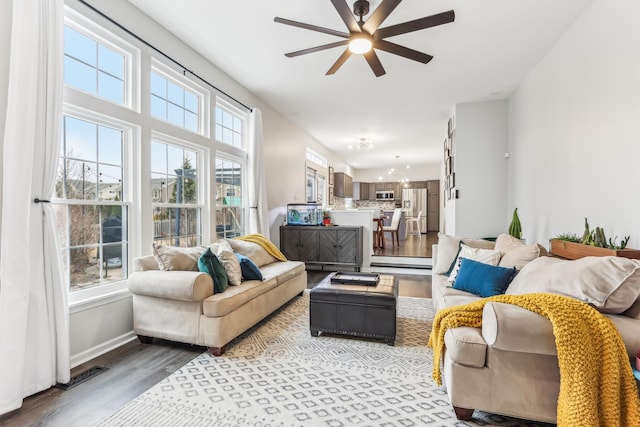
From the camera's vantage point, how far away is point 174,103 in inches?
132

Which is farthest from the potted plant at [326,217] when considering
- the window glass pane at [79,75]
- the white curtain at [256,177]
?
the window glass pane at [79,75]

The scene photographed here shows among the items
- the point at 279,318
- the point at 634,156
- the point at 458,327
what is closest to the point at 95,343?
the point at 279,318

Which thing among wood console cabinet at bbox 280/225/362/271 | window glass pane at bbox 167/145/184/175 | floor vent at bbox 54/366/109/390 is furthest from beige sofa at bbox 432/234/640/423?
wood console cabinet at bbox 280/225/362/271

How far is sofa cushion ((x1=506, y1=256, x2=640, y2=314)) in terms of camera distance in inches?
58.9

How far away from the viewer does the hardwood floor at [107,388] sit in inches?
65.9

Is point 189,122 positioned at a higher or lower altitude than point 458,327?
higher

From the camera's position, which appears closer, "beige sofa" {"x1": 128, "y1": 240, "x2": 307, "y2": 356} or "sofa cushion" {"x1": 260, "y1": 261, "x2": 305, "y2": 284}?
"beige sofa" {"x1": 128, "y1": 240, "x2": 307, "y2": 356}

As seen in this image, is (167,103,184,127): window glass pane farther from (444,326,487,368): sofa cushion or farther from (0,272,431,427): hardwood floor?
(444,326,487,368): sofa cushion

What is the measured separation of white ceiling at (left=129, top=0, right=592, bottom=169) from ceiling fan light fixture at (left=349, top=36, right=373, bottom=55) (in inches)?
14.4

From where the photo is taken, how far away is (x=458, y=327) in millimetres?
1679

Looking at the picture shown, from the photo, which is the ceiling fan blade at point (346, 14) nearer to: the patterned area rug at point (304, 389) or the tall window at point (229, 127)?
the tall window at point (229, 127)

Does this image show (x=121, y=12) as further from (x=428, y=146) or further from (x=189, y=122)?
(x=428, y=146)

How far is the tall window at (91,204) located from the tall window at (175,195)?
14.3 inches

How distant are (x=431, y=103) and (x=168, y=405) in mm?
5227
